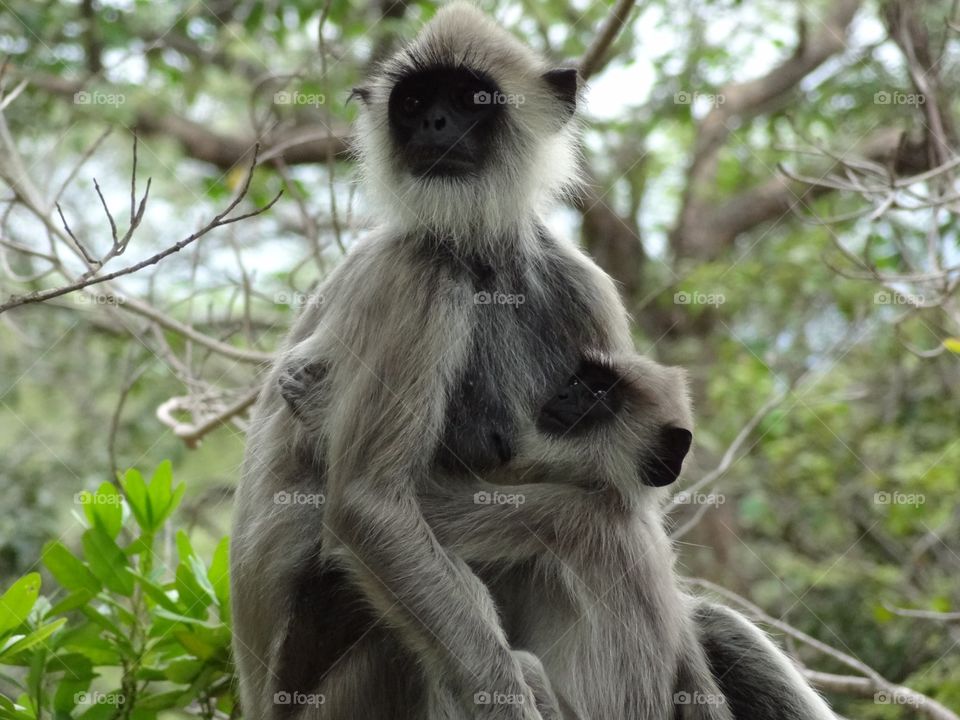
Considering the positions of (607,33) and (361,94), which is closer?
(361,94)

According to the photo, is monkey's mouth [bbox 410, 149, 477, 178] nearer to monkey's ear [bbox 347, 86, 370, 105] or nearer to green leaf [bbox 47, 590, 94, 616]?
monkey's ear [bbox 347, 86, 370, 105]

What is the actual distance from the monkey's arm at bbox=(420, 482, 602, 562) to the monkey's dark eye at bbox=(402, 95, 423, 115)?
140cm

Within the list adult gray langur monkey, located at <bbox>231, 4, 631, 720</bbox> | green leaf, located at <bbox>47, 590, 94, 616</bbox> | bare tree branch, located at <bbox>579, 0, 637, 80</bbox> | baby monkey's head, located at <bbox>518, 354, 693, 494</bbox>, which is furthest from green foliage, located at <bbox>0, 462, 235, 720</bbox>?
bare tree branch, located at <bbox>579, 0, 637, 80</bbox>

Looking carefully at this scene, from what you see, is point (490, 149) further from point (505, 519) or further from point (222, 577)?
point (222, 577)

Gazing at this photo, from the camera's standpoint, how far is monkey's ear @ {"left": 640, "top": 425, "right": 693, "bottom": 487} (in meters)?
3.73

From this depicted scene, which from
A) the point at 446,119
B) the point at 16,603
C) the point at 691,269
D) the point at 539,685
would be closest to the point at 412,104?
the point at 446,119

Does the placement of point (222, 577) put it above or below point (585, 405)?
below

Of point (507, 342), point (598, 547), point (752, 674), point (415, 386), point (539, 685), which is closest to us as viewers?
point (539, 685)

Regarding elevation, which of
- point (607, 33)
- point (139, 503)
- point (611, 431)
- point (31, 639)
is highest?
point (607, 33)

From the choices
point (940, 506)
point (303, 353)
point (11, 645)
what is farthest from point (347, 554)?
point (940, 506)

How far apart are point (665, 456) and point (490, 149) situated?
128cm

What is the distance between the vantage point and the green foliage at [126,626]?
389cm

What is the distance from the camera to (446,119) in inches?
157

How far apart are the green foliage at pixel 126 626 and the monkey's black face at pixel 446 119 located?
152 cm
